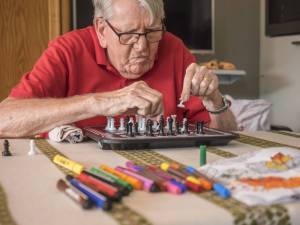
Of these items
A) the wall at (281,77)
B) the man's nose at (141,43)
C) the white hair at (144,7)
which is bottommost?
the wall at (281,77)

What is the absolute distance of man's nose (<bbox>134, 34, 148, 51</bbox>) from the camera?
4.78 ft

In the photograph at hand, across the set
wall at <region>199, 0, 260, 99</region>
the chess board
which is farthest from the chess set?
wall at <region>199, 0, 260, 99</region>

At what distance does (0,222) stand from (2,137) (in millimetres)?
777

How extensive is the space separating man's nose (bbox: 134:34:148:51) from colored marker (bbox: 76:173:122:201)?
81 cm

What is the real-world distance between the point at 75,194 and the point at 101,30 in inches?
39.9

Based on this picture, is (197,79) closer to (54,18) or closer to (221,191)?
(221,191)

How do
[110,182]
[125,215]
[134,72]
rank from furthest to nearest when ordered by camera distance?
[134,72] < [110,182] < [125,215]

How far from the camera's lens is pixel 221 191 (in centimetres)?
66

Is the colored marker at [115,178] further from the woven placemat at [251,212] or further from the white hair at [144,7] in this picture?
the white hair at [144,7]

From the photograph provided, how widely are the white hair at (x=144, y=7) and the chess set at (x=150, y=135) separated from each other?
39cm

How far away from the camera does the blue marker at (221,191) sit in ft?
2.15

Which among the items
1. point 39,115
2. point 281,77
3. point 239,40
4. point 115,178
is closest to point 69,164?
point 115,178

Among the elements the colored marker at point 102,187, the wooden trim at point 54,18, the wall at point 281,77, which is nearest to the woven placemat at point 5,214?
the colored marker at point 102,187

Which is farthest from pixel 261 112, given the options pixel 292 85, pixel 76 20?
pixel 76 20
